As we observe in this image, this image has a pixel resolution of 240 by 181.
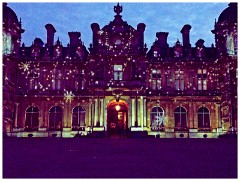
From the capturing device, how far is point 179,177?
5.43m

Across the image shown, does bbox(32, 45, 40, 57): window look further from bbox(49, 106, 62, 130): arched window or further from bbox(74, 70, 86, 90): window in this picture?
bbox(49, 106, 62, 130): arched window

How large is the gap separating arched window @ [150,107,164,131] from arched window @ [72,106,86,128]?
20.6 feet

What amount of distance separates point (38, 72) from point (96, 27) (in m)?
6.87

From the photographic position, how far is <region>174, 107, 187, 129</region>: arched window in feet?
92.5

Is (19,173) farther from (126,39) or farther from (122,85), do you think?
(126,39)

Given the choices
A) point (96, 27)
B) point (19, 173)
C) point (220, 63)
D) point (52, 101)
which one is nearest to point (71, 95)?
point (52, 101)

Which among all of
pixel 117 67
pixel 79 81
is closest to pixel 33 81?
pixel 79 81

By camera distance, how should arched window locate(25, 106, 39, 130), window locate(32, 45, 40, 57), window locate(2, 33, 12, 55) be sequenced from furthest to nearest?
window locate(32, 45, 40, 57) < arched window locate(25, 106, 39, 130) < window locate(2, 33, 12, 55)

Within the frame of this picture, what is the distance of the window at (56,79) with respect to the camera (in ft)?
94.0

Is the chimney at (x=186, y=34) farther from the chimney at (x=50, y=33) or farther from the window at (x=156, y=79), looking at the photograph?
the chimney at (x=50, y=33)

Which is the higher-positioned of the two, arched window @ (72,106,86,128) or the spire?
the spire

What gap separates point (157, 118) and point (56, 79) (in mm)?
10055

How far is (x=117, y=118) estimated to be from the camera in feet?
94.1

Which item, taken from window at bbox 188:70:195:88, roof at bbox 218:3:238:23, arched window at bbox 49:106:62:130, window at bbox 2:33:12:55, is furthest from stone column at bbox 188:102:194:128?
window at bbox 2:33:12:55
